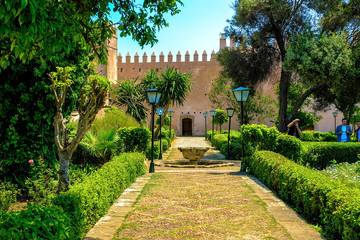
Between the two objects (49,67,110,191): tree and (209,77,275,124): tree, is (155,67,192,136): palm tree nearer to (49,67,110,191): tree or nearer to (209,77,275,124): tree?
(209,77,275,124): tree

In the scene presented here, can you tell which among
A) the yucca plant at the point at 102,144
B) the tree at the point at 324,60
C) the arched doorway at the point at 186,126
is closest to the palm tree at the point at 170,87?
the tree at the point at 324,60

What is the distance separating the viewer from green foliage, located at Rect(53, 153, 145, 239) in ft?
10.1

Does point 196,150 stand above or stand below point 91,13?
below

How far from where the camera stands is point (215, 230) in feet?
11.6

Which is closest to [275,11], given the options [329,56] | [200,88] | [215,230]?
[329,56]

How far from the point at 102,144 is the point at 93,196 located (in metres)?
4.70

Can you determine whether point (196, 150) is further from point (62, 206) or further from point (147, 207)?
point (62, 206)

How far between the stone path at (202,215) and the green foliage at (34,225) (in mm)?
817

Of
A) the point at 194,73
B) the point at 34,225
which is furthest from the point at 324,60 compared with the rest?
the point at 194,73

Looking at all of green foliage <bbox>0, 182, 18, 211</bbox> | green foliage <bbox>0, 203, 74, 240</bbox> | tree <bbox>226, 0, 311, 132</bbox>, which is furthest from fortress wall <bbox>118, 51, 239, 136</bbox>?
green foliage <bbox>0, 203, 74, 240</bbox>

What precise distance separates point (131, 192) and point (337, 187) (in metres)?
3.23

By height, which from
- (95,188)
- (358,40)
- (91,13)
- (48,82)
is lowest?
(95,188)

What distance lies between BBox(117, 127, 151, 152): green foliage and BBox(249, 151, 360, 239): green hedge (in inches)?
166

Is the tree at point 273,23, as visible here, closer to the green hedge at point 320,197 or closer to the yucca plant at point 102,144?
the yucca plant at point 102,144
